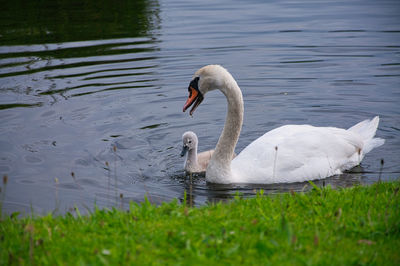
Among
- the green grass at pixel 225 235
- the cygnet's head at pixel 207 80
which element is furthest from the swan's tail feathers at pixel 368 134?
the green grass at pixel 225 235

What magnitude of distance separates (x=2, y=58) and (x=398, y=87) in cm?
954

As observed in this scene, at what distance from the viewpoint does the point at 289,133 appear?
25.7 ft

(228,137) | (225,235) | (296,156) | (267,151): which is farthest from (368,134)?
(225,235)

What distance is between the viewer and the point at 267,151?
751 cm

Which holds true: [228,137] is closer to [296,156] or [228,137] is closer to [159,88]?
[296,156]

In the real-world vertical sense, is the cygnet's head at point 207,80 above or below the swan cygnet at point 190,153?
above

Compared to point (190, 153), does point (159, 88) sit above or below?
above

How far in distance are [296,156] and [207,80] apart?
5.27ft

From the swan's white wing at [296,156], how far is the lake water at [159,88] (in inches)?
7.2

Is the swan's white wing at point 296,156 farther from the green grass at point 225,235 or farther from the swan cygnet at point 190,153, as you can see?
the green grass at point 225,235

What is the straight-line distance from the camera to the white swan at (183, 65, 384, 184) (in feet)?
24.4

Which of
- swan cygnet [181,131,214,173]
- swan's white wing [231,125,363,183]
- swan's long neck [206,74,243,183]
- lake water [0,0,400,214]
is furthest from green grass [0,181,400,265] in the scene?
swan cygnet [181,131,214,173]

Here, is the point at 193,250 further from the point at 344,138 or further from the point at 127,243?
the point at 344,138

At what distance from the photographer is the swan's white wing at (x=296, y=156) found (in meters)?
7.44
